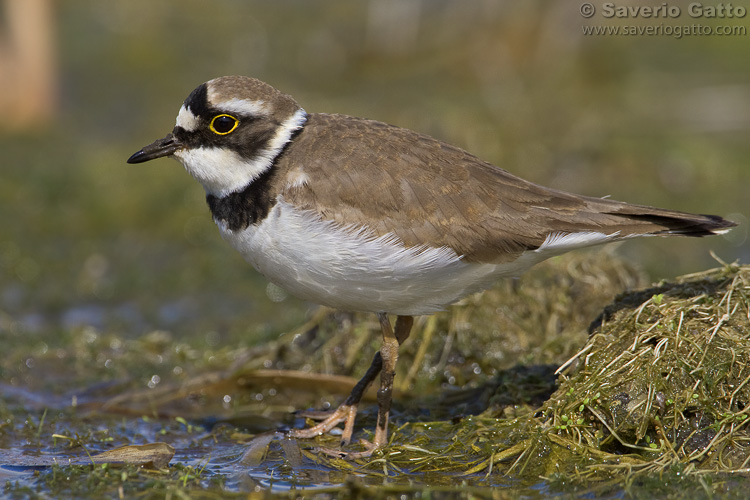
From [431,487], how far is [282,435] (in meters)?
1.52

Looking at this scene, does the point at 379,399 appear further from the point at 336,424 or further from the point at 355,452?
the point at 336,424

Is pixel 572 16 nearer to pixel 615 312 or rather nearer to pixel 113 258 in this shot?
pixel 113 258

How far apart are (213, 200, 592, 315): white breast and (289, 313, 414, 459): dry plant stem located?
0.41m

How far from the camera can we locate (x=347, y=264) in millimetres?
6105

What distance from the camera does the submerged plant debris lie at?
5762mm

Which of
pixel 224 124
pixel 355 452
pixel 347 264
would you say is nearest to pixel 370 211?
pixel 347 264

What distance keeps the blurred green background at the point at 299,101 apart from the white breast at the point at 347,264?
9.55ft

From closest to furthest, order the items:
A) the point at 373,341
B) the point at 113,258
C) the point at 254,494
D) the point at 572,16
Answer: the point at 254,494
the point at 373,341
the point at 113,258
the point at 572,16

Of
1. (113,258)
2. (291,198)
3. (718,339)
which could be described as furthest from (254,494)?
(113,258)

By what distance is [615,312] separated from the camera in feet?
21.5

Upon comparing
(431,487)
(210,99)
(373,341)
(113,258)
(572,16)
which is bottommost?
(431,487)

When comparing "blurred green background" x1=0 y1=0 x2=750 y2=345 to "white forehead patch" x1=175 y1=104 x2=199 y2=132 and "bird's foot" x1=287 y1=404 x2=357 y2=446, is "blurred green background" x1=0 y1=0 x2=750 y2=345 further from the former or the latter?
"white forehead patch" x1=175 y1=104 x2=199 y2=132

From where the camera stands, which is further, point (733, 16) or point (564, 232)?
point (733, 16)

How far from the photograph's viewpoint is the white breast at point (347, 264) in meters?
6.08
